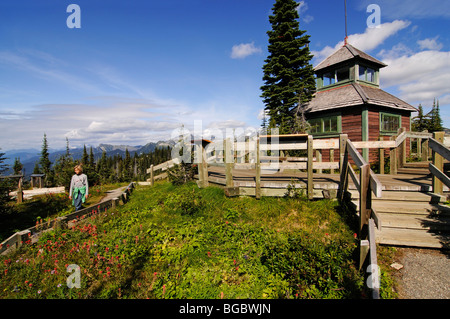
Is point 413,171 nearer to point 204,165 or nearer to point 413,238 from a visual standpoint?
point 413,238

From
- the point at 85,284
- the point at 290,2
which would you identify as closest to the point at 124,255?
the point at 85,284

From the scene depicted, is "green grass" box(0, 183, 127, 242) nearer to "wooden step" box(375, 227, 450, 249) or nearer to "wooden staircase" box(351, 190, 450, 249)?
"wooden step" box(375, 227, 450, 249)

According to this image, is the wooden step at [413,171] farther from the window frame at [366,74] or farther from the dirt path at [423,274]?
the window frame at [366,74]

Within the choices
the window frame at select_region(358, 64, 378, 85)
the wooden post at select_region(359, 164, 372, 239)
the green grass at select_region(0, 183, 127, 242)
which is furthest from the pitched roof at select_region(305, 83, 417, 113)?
the green grass at select_region(0, 183, 127, 242)

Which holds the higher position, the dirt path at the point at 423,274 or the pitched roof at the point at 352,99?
the pitched roof at the point at 352,99

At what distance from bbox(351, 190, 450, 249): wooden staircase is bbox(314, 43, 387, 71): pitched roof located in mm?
16559

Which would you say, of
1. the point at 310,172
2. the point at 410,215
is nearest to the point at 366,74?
the point at 310,172

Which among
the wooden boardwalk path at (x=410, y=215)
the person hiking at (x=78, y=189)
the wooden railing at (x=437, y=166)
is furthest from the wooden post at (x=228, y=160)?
the wooden railing at (x=437, y=166)

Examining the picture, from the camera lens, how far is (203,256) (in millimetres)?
4730

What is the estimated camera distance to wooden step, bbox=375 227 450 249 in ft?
15.1

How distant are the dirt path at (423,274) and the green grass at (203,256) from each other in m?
0.79

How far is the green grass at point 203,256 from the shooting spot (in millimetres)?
3824

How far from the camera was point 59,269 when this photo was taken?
4465 mm

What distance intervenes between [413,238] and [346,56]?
18.9m
